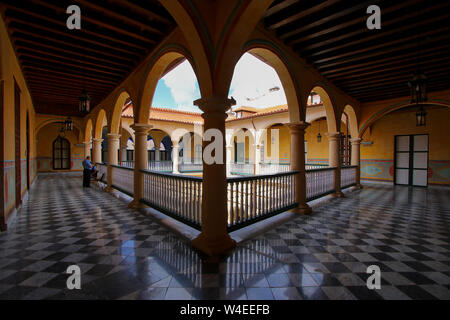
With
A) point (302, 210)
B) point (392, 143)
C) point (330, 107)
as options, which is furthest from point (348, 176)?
point (302, 210)

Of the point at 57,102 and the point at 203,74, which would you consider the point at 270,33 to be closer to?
the point at 203,74

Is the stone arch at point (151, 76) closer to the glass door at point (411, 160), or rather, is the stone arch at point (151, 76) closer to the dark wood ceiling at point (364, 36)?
the dark wood ceiling at point (364, 36)

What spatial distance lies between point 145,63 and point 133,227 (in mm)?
4405

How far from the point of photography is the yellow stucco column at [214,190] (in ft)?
11.2

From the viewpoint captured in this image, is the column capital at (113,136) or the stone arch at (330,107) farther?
the column capital at (113,136)

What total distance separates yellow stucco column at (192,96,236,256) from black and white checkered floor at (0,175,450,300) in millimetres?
297

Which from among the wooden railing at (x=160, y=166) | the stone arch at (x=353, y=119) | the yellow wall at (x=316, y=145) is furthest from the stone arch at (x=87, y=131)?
the yellow wall at (x=316, y=145)

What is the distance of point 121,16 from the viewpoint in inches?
163

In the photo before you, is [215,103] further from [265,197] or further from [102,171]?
[102,171]

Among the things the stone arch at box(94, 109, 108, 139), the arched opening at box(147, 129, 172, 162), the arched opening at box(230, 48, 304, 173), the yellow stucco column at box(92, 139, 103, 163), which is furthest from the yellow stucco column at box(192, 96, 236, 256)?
the arched opening at box(147, 129, 172, 162)

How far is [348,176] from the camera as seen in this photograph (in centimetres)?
956

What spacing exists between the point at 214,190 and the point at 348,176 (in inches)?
330

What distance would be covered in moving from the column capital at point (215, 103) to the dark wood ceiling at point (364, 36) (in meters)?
2.19

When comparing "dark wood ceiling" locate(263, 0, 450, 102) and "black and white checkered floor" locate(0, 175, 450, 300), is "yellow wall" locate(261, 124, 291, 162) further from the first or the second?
"black and white checkered floor" locate(0, 175, 450, 300)
